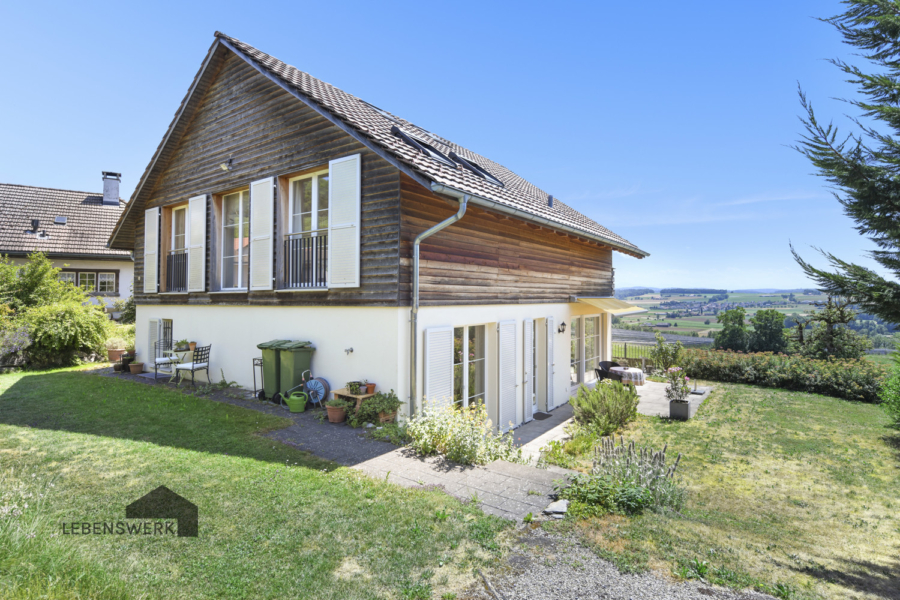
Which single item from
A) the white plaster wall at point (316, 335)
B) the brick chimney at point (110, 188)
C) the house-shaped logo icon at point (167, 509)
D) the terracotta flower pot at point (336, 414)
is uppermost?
the brick chimney at point (110, 188)

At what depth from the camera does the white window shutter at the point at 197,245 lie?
36.4 feet

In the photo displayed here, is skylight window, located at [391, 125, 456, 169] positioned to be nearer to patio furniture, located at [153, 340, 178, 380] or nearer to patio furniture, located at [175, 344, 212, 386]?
patio furniture, located at [175, 344, 212, 386]

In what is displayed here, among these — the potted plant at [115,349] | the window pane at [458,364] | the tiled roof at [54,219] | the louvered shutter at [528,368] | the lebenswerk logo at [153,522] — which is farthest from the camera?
the tiled roof at [54,219]

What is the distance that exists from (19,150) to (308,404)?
22571 millimetres

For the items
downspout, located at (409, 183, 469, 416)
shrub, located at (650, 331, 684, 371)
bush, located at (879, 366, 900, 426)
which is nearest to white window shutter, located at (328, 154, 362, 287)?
downspout, located at (409, 183, 469, 416)

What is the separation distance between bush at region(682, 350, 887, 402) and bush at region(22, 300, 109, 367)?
22322mm

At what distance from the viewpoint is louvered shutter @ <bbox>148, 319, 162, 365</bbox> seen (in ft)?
42.5

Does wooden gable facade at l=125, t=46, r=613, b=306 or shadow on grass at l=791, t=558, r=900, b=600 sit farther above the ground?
wooden gable facade at l=125, t=46, r=613, b=306

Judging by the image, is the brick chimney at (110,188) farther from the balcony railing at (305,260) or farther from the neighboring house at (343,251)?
the balcony railing at (305,260)

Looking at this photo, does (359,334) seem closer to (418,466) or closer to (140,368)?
(418,466)

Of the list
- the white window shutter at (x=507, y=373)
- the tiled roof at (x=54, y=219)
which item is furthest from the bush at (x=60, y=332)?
the white window shutter at (x=507, y=373)

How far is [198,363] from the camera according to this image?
36.1 feet

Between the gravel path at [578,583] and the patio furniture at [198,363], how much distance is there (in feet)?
32.7

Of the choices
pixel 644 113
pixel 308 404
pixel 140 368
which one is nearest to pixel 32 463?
pixel 308 404
